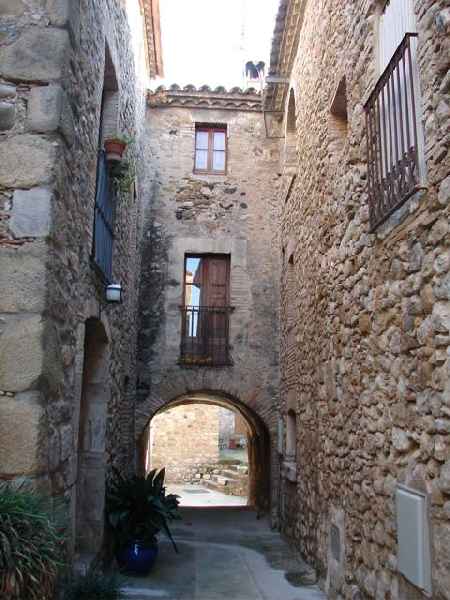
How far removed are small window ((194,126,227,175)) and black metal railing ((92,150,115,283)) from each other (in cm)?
502

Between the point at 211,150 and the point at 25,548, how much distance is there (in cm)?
954

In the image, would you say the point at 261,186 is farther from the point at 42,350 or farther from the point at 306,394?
the point at 42,350

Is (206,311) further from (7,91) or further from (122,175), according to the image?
(7,91)

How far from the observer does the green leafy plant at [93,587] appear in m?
4.54

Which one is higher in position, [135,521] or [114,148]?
[114,148]

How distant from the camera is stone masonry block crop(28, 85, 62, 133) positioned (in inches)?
154

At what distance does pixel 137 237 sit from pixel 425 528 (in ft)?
24.8

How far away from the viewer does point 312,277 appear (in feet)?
23.4

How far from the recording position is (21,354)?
3.61 meters

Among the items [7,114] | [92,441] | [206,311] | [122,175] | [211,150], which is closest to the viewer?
[7,114]

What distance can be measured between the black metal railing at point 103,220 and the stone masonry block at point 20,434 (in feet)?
7.01

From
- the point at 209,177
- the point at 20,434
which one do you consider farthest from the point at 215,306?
the point at 20,434

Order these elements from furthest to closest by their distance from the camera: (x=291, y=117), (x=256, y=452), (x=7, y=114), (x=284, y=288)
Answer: (x=256, y=452) → (x=291, y=117) → (x=284, y=288) → (x=7, y=114)

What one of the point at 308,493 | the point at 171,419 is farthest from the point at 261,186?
the point at 171,419
